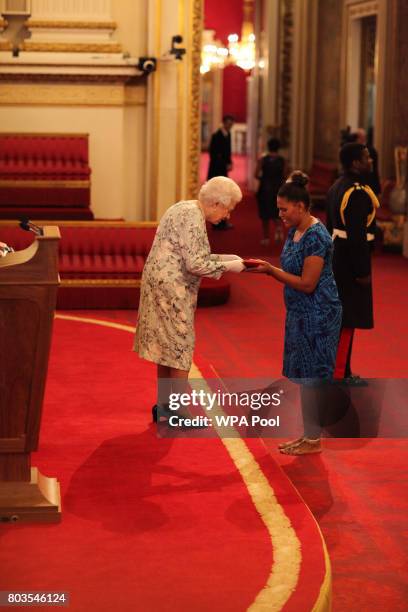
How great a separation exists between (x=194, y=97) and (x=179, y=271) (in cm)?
746

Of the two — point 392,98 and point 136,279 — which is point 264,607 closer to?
point 136,279

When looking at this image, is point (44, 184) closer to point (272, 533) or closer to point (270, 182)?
point (270, 182)

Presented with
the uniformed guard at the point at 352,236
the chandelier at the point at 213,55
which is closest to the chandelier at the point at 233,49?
the chandelier at the point at 213,55

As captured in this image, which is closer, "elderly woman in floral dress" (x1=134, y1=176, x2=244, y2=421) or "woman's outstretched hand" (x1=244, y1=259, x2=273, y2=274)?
"woman's outstretched hand" (x1=244, y1=259, x2=273, y2=274)

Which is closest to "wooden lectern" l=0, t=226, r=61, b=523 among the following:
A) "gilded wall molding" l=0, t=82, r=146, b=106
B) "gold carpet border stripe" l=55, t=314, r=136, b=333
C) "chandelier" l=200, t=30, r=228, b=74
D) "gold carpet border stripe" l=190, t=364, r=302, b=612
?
"gold carpet border stripe" l=190, t=364, r=302, b=612

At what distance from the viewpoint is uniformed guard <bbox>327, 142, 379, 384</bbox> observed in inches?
288

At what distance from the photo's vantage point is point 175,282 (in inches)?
244

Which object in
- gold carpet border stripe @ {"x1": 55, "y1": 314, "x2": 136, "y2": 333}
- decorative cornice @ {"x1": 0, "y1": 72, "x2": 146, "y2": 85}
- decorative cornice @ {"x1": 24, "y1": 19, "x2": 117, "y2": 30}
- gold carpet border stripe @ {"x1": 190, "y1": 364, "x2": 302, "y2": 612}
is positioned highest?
decorative cornice @ {"x1": 24, "y1": 19, "x2": 117, "y2": 30}

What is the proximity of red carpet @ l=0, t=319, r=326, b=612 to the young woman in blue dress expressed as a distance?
51cm

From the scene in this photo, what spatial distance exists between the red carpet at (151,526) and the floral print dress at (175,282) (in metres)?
0.49

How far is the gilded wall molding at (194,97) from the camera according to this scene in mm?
13148

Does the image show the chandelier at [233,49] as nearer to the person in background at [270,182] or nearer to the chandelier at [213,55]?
the chandelier at [213,55]

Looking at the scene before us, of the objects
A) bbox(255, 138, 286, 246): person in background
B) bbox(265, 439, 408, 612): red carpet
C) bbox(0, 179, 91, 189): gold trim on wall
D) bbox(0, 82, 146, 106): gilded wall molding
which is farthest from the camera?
bbox(255, 138, 286, 246): person in background

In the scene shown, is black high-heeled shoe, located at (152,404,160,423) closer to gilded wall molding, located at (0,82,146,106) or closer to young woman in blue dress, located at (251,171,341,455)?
young woman in blue dress, located at (251,171,341,455)
